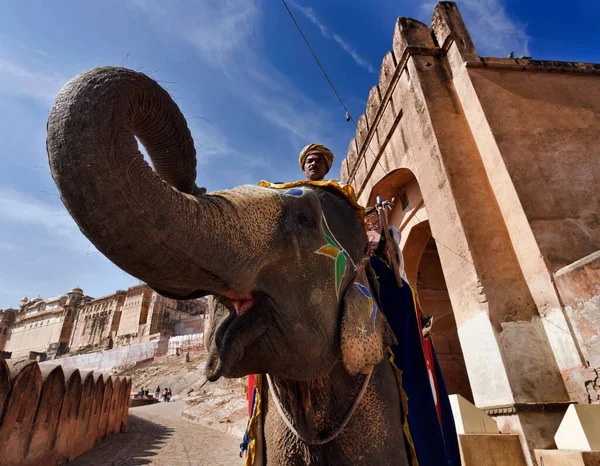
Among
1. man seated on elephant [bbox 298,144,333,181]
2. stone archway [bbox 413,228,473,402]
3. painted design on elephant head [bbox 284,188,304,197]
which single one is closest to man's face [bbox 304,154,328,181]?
man seated on elephant [bbox 298,144,333,181]

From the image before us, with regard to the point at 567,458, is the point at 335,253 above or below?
above

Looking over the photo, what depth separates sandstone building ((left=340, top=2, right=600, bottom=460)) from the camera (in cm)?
520

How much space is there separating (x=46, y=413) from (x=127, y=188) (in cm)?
714

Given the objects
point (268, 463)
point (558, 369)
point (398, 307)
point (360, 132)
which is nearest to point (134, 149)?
point (268, 463)

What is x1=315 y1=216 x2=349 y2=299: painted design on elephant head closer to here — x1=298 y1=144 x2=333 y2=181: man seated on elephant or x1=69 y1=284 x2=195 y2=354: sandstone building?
x1=298 y1=144 x2=333 y2=181: man seated on elephant

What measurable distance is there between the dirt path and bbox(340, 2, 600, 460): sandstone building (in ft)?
18.1

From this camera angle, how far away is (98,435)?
8.89 metres

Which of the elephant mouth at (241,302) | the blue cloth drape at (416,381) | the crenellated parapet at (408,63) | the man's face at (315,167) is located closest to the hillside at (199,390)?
the elephant mouth at (241,302)

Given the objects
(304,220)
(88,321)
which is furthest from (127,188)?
(88,321)

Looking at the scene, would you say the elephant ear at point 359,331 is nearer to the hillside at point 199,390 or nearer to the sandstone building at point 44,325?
the hillside at point 199,390

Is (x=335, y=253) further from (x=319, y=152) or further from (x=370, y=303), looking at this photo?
(x=319, y=152)

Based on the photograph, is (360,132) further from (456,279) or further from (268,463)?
(268,463)

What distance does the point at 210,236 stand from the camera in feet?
3.83

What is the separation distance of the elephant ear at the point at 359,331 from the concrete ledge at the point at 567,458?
355 centimetres
